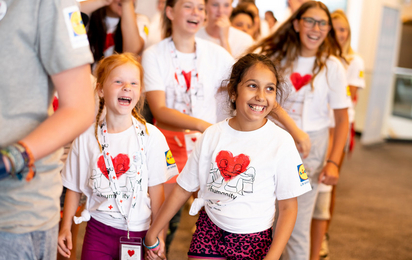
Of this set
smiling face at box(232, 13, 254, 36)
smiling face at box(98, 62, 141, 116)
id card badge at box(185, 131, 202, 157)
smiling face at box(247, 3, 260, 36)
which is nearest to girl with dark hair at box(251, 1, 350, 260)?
id card badge at box(185, 131, 202, 157)

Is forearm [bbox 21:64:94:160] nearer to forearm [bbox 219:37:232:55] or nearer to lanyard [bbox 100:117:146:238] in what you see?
lanyard [bbox 100:117:146:238]

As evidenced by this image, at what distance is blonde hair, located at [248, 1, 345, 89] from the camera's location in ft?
8.12

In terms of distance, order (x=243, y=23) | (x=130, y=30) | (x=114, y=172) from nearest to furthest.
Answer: (x=114, y=172)
(x=130, y=30)
(x=243, y=23)

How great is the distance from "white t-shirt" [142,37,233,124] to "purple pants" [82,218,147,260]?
2.65ft

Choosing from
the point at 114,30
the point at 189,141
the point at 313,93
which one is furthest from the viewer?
the point at 114,30

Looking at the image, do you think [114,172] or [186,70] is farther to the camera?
[186,70]

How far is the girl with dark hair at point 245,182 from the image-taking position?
5.28 feet

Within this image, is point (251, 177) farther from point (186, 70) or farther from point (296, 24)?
point (296, 24)

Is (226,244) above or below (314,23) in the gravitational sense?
below

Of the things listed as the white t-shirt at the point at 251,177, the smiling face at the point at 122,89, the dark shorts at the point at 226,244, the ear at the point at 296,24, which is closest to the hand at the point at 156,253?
the dark shorts at the point at 226,244

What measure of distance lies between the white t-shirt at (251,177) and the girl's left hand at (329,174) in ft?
2.78

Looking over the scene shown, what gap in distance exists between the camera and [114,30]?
8.70ft

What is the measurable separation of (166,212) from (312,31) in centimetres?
143

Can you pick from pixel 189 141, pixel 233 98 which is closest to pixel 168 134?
pixel 189 141
